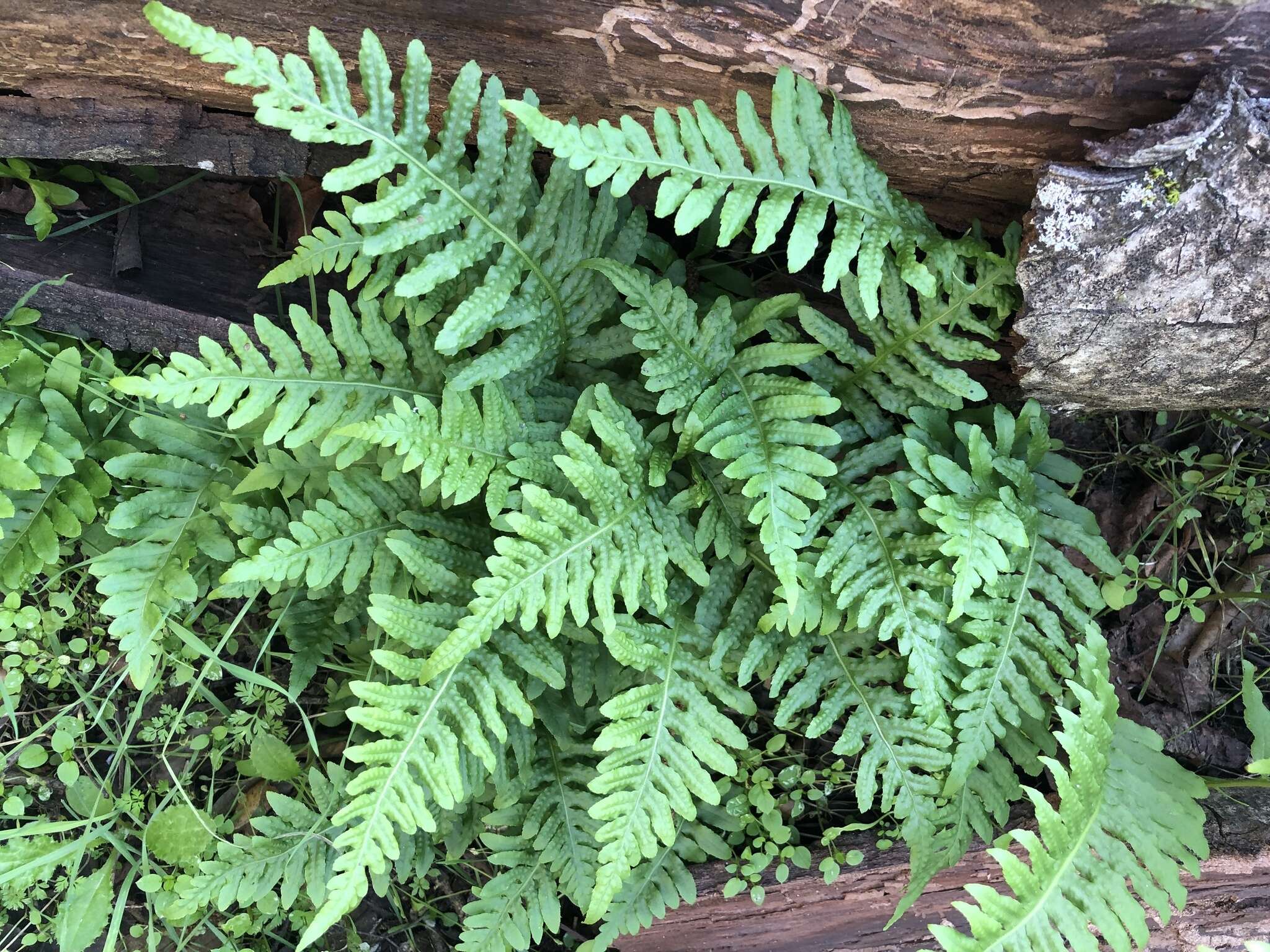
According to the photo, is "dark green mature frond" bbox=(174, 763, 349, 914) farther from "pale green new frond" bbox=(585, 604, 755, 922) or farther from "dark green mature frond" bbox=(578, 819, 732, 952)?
"pale green new frond" bbox=(585, 604, 755, 922)

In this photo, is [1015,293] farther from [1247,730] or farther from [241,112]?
[241,112]

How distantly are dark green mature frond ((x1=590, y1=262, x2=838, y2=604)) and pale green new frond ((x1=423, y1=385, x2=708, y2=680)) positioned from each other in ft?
0.61

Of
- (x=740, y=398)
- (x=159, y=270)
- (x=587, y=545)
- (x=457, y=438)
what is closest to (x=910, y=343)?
(x=740, y=398)

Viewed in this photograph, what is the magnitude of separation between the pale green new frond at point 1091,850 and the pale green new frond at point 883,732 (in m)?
0.38

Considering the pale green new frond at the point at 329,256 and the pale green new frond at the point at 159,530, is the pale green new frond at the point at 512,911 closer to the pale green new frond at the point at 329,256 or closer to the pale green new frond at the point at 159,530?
the pale green new frond at the point at 159,530

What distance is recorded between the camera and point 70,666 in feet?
11.9

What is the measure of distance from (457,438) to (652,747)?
1094mm

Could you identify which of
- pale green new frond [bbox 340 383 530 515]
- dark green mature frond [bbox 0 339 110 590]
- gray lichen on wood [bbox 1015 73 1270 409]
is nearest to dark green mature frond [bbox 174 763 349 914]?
dark green mature frond [bbox 0 339 110 590]

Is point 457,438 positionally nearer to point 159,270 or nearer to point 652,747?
point 652,747

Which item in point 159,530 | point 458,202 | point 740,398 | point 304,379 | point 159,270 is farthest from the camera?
point 159,270

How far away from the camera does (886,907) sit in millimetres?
3383

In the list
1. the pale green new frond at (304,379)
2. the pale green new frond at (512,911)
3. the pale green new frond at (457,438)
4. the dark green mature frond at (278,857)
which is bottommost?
the pale green new frond at (512,911)

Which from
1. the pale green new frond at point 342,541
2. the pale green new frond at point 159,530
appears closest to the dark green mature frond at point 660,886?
the pale green new frond at point 342,541

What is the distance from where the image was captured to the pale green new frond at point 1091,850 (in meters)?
2.22
